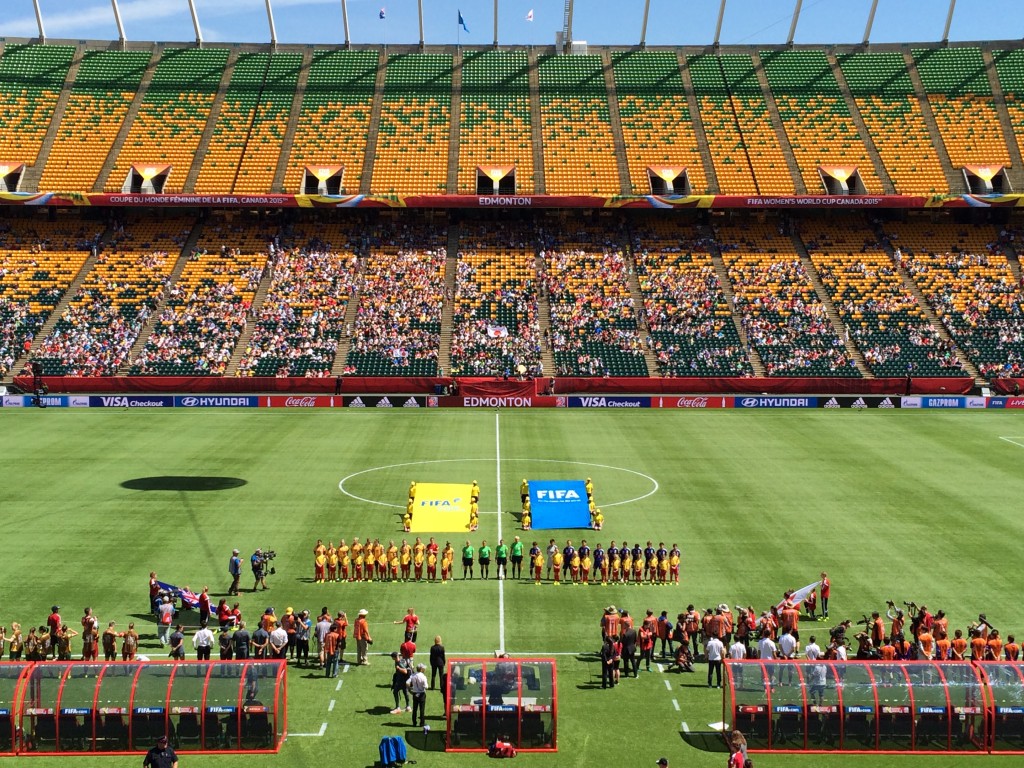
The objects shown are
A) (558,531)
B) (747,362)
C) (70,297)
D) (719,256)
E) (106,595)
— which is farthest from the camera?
(719,256)

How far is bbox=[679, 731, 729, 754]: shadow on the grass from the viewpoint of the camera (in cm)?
1939

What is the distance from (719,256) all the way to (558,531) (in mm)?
47466

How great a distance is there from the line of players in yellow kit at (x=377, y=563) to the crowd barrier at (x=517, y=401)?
30.5 meters

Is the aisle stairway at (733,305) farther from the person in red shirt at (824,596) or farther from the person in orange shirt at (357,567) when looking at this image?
the person in orange shirt at (357,567)

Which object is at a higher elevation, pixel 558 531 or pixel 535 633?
pixel 558 531

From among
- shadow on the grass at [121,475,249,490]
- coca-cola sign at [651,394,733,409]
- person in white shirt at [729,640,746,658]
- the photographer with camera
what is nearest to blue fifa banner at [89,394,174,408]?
shadow on the grass at [121,475,249,490]

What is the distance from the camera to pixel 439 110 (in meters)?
90.4

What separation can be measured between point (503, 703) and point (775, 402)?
148 feet

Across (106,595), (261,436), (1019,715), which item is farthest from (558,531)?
(261,436)

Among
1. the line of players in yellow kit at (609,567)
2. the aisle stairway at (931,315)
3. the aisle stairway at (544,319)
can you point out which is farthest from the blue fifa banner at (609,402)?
the line of players in yellow kit at (609,567)

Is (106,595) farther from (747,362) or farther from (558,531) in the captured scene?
(747,362)

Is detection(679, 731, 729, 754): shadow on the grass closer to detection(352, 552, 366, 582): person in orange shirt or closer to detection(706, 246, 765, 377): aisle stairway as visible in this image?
detection(352, 552, 366, 582): person in orange shirt

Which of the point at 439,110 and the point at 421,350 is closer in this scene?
the point at 421,350

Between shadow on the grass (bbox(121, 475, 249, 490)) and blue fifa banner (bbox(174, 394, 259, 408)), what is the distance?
19.2m
